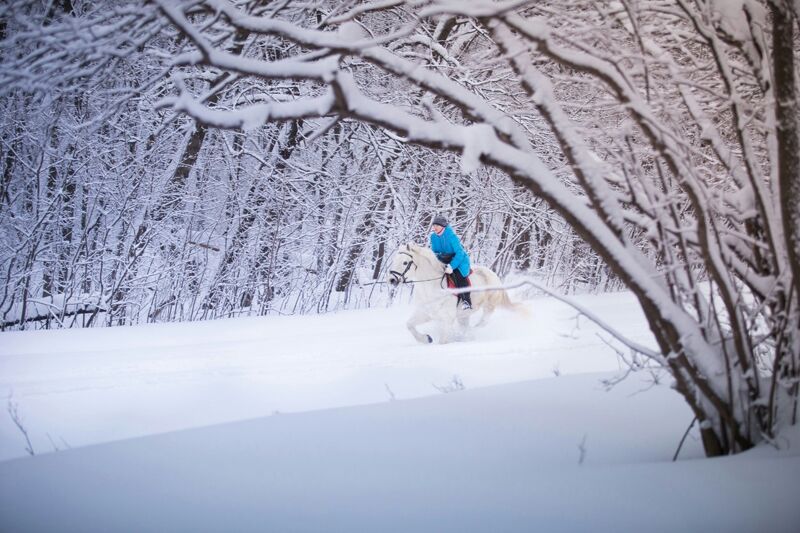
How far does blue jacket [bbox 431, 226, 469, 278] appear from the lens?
354 inches

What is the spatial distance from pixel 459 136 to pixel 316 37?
68cm

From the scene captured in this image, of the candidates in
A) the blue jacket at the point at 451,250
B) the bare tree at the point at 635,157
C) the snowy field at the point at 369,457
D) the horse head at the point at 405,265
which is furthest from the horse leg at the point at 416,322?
the bare tree at the point at 635,157

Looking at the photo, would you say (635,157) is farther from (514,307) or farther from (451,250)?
(514,307)

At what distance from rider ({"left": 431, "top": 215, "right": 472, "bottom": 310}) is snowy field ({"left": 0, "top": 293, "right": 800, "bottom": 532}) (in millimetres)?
2711

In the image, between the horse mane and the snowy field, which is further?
the horse mane

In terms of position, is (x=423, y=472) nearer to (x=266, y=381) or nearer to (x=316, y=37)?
(x=316, y=37)

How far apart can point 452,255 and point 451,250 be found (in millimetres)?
80

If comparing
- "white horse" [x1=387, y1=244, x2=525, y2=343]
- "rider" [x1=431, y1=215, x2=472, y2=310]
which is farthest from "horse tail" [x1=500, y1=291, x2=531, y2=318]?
"white horse" [x1=387, y1=244, x2=525, y2=343]

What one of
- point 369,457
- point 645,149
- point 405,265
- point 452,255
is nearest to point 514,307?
point 452,255

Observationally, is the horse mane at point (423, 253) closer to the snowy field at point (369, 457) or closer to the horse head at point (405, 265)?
the horse head at point (405, 265)

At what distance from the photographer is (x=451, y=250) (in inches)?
361

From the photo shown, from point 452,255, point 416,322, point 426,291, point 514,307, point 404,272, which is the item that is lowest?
point 416,322

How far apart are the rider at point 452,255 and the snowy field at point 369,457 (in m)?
2.71

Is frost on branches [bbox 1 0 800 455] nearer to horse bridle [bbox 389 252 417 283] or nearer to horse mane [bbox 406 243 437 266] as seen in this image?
horse bridle [bbox 389 252 417 283]
